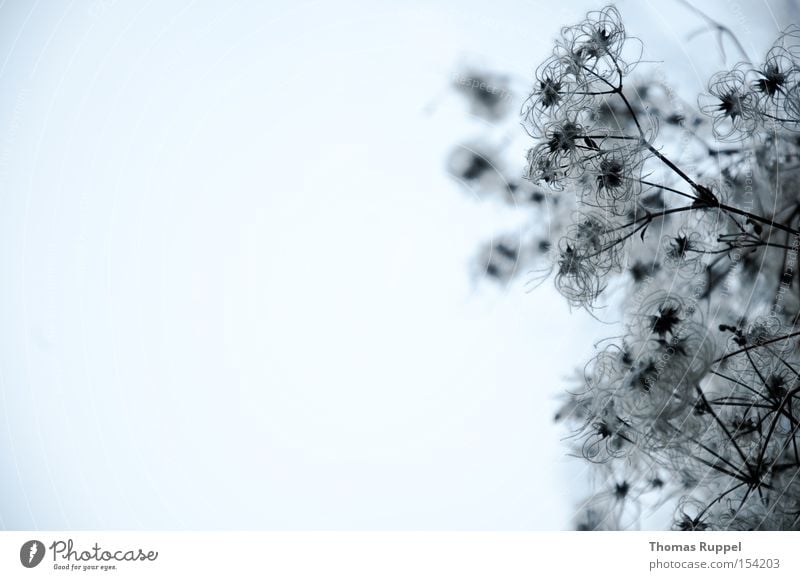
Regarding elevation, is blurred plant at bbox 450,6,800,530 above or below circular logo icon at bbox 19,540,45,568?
above

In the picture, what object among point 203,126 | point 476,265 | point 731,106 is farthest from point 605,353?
point 203,126

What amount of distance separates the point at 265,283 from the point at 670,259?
1.20 ft

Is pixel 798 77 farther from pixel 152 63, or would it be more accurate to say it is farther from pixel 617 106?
pixel 152 63

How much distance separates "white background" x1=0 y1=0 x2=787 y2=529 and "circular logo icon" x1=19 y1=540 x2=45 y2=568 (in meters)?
0.02

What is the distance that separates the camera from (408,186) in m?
0.59

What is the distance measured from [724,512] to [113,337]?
571 millimetres

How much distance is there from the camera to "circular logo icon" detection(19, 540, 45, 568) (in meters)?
0.56

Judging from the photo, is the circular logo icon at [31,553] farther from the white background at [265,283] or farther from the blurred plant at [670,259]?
the blurred plant at [670,259]

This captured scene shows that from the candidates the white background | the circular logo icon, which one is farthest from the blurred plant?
the circular logo icon

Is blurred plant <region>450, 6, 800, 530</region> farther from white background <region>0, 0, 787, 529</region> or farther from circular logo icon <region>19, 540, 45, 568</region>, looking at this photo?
circular logo icon <region>19, 540, 45, 568</region>

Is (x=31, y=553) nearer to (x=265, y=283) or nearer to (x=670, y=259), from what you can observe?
(x=265, y=283)

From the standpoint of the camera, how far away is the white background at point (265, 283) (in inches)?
22.3

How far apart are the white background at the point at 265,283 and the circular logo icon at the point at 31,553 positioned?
2cm

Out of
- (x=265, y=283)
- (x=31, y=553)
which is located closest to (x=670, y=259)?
(x=265, y=283)
